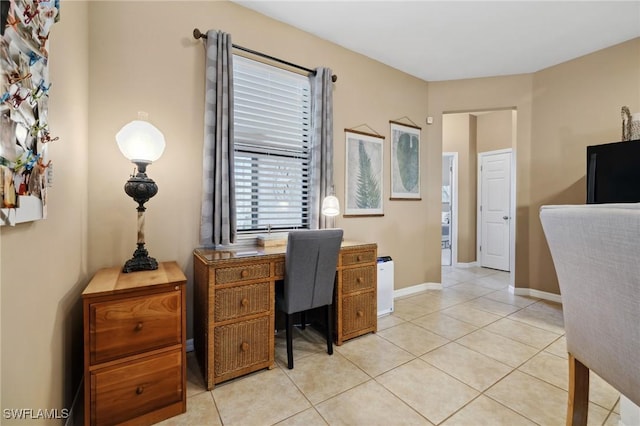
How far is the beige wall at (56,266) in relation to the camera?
858mm

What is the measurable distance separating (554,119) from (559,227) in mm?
3362

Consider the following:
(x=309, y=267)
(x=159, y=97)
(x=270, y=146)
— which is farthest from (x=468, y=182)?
(x=159, y=97)

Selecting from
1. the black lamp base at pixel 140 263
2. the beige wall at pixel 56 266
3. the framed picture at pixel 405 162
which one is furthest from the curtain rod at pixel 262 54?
the black lamp base at pixel 140 263

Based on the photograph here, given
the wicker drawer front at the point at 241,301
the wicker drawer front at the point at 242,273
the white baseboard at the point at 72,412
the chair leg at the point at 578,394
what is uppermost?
the wicker drawer front at the point at 242,273

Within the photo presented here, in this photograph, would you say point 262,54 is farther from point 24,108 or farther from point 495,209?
point 495,209

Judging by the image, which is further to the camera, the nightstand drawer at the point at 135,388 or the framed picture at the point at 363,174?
the framed picture at the point at 363,174

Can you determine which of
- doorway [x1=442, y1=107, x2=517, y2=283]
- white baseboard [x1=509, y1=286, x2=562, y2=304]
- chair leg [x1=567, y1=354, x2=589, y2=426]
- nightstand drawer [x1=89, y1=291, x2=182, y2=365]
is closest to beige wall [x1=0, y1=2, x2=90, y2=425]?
nightstand drawer [x1=89, y1=291, x2=182, y2=365]

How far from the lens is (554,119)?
3.38 m

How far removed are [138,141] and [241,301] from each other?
1184mm

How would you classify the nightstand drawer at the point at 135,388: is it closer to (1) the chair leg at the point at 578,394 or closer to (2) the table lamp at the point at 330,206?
(2) the table lamp at the point at 330,206

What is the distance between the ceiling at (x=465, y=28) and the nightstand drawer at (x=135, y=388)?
9.05 ft

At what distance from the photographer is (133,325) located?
1394mm

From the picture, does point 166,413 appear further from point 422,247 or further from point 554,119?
point 554,119

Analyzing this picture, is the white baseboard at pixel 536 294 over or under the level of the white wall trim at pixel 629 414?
under
